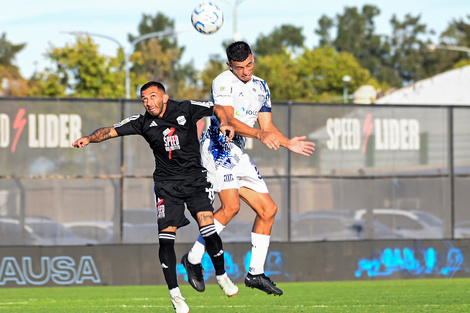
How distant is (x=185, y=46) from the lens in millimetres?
121188

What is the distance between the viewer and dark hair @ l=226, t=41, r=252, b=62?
381 inches

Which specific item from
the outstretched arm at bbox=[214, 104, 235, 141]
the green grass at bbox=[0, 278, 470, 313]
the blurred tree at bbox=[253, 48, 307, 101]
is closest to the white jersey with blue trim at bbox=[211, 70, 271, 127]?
the outstretched arm at bbox=[214, 104, 235, 141]

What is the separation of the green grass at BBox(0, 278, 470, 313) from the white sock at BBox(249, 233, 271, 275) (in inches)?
46.0

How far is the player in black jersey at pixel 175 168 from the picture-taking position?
9.56 metres

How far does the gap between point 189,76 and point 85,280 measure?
342ft

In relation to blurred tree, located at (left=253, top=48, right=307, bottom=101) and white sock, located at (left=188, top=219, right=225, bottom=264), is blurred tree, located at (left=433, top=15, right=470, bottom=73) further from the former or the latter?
white sock, located at (left=188, top=219, right=225, bottom=264)

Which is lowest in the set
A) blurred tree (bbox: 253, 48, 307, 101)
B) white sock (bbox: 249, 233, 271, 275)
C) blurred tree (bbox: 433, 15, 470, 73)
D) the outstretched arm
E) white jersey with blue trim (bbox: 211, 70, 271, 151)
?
white sock (bbox: 249, 233, 271, 275)

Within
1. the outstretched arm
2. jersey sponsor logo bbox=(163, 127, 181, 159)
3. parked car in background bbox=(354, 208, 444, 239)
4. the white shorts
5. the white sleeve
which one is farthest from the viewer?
parked car in background bbox=(354, 208, 444, 239)

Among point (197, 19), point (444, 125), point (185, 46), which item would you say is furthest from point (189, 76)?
point (197, 19)

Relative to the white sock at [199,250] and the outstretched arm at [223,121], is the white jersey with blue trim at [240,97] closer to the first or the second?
the outstretched arm at [223,121]

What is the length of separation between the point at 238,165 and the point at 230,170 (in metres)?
0.11

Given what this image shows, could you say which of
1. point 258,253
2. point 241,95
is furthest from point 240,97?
point 258,253

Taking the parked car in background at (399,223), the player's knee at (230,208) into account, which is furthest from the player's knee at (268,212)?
the parked car in background at (399,223)

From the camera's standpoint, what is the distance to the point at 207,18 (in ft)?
35.1
